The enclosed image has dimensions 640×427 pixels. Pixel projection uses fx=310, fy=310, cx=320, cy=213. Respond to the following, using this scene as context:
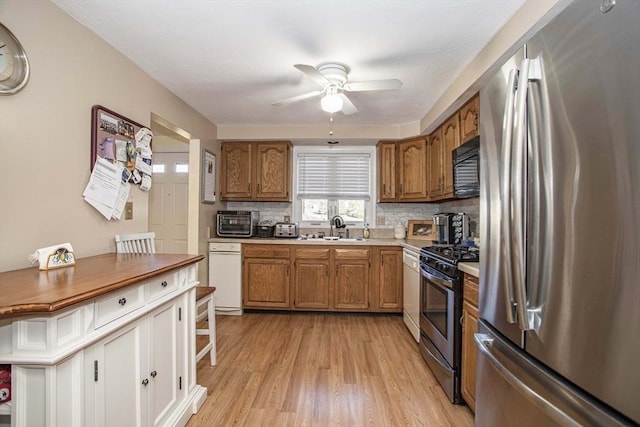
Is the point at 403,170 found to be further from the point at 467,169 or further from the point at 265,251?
the point at 265,251

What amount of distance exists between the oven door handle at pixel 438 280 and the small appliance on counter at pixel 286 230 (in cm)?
188

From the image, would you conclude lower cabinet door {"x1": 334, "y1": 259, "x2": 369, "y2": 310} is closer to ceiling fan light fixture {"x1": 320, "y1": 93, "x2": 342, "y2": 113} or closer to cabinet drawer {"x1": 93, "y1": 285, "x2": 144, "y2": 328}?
ceiling fan light fixture {"x1": 320, "y1": 93, "x2": 342, "y2": 113}

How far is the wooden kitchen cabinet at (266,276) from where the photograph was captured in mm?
3750

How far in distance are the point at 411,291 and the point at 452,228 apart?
76cm

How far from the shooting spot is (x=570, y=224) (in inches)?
31.3

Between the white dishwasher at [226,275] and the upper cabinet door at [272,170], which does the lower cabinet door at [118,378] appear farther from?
the upper cabinet door at [272,170]

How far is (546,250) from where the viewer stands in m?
0.87

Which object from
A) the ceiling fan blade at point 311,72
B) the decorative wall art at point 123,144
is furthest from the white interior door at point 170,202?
the ceiling fan blade at point 311,72

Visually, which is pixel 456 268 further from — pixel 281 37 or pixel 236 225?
pixel 236 225

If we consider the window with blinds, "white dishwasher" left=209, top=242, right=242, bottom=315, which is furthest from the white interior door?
the window with blinds

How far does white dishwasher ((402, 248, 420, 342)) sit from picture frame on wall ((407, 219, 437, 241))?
59 cm

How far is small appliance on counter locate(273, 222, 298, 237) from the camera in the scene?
4.08 m

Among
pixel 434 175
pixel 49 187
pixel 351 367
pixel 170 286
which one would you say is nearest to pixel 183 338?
pixel 170 286

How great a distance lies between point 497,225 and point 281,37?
1689 millimetres
